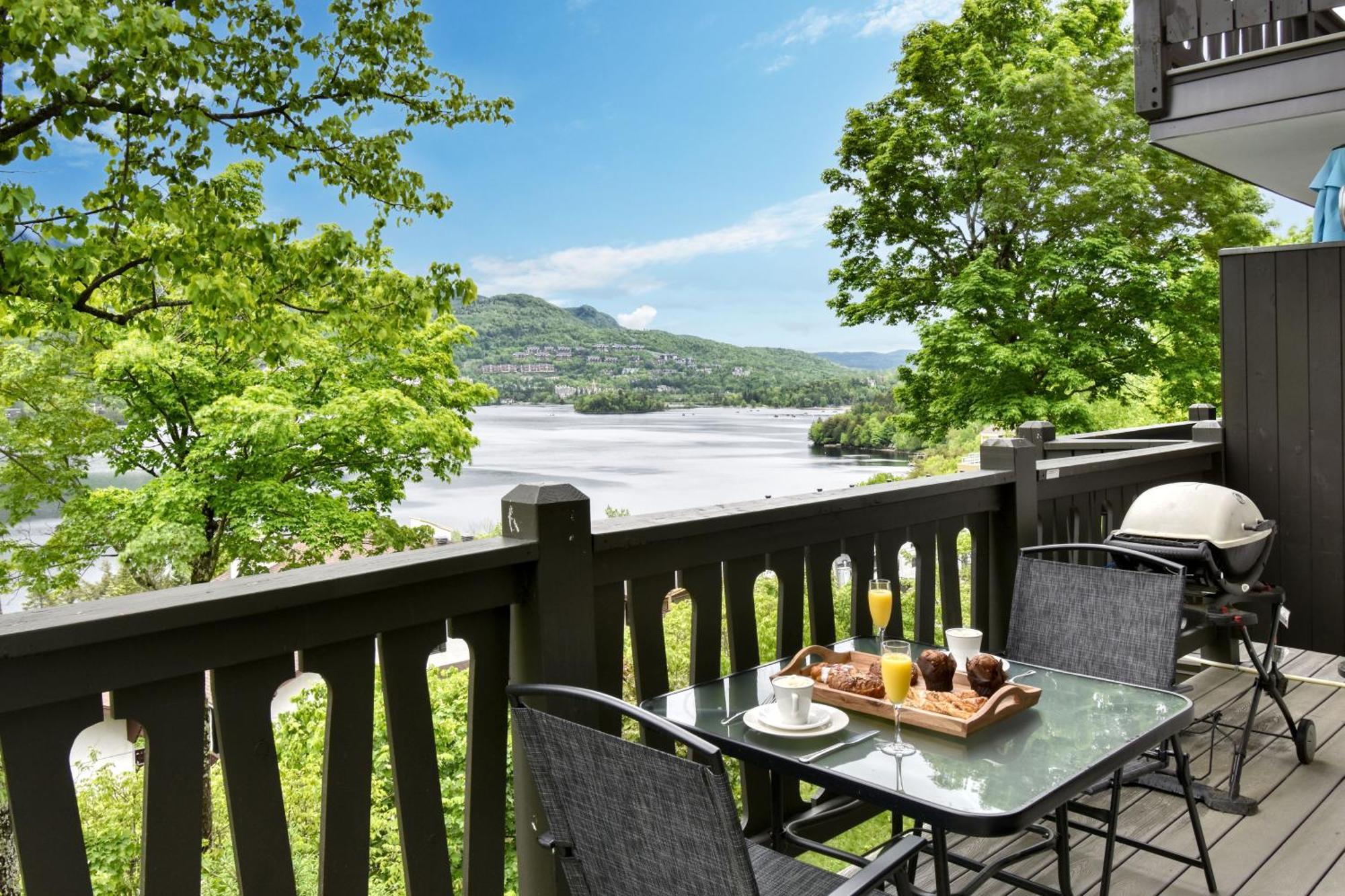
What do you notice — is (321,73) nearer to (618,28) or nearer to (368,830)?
(368,830)

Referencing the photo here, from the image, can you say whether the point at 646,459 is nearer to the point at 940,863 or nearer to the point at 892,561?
the point at 892,561

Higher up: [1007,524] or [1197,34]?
[1197,34]

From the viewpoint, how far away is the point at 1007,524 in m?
3.25

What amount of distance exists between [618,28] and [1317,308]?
5536cm

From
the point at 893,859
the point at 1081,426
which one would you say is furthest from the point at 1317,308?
the point at 1081,426

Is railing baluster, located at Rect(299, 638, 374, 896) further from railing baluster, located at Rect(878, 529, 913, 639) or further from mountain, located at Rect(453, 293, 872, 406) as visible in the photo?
mountain, located at Rect(453, 293, 872, 406)

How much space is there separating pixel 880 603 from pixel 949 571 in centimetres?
70

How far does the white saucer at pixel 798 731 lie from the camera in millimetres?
1791

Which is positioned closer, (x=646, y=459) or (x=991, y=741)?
(x=991, y=741)

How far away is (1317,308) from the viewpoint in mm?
4461

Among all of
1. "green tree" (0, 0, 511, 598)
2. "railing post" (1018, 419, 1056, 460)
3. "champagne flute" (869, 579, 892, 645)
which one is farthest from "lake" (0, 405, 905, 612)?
"champagne flute" (869, 579, 892, 645)

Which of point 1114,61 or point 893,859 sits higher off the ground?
point 1114,61

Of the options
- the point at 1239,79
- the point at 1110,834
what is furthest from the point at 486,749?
the point at 1239,79

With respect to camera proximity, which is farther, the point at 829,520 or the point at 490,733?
the point at 829,520
